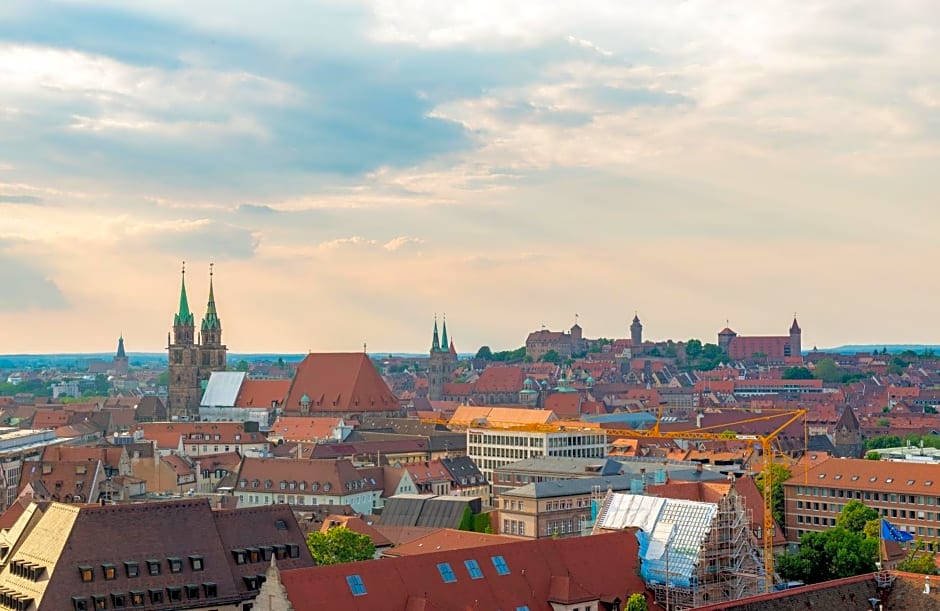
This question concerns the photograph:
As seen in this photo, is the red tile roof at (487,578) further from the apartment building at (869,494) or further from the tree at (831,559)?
the apartment building at (869,494)

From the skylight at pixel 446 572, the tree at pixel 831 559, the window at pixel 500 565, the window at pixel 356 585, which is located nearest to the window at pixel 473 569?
the skylight at pixel 446 572

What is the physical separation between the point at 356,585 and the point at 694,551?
21672 mm

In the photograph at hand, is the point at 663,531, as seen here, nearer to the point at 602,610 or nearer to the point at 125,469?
the point at 602,610

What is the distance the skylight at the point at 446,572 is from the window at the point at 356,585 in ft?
16.4

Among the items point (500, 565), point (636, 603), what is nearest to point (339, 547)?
point (500, 565)

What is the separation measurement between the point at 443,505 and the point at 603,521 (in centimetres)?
4298

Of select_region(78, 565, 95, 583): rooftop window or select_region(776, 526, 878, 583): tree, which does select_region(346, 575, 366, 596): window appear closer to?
select_region(78, 565, 95, 583): rooftop window

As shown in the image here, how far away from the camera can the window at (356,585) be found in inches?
2694

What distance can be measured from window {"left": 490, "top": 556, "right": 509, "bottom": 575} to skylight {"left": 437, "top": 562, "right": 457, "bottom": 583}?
281 centimetres

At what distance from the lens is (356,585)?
2709 inches

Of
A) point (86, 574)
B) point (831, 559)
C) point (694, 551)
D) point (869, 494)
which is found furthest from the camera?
point (869, 494)

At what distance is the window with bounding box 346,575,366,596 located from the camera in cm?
6844

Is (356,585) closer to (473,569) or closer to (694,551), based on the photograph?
(473,569)

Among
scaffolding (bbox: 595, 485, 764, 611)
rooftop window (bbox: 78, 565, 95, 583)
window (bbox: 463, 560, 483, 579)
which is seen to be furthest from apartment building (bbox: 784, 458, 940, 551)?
rooftop window (bbox: 78, 565, 95, 583)
